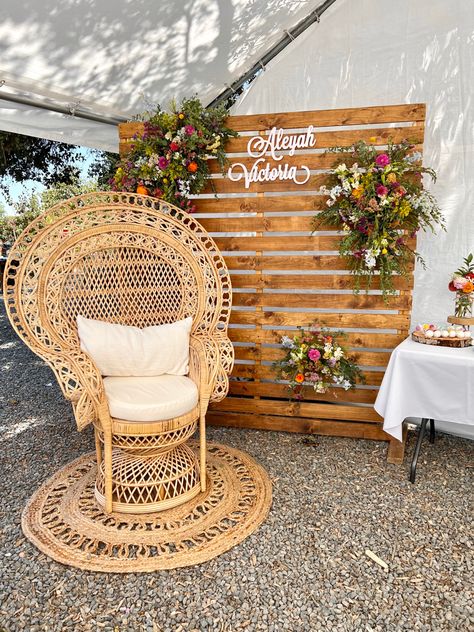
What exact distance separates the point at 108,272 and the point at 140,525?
4.88 ft

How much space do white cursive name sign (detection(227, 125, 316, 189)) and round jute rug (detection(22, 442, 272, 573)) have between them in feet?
6.47

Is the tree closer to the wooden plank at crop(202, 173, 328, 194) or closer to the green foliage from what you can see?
the green foliage

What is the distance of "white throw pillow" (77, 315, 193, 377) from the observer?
251 cm

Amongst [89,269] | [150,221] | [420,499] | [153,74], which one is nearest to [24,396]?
[89,269]

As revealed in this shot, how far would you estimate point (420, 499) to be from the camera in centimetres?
245

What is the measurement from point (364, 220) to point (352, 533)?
5.88ft

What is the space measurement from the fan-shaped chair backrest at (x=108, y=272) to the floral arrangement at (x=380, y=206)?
36.2 inches

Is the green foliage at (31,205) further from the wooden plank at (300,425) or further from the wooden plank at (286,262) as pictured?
the wooden plank at (300,425)

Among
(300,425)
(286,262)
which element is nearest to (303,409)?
(300,425)

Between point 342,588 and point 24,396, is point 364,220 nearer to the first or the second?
point 342,588

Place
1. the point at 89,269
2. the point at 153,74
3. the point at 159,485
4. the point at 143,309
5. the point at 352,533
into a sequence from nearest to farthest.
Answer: the point at 352,533 < the point at 159,485 < the point at 89,269 < the point at 143,309 < the point at 153,74

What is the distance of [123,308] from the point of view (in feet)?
9.48

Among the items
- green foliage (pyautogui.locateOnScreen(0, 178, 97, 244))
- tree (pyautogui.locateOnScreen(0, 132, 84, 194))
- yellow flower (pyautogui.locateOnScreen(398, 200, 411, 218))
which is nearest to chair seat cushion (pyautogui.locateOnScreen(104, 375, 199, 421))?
yellow flower (pyautogui.locateOnScreen(398, 200, 411, 218))

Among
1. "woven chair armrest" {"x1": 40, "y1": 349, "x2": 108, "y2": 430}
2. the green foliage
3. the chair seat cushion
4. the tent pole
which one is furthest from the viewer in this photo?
the green foliage
